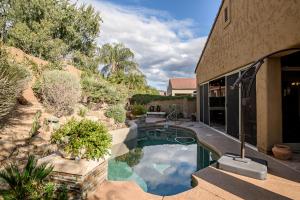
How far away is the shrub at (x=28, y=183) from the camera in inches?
139

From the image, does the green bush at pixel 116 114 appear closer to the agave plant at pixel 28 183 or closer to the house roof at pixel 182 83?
the agave plant at pixel 28 183

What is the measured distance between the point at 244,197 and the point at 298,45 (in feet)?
13.5

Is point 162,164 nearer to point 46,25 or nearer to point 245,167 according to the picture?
point 245,167

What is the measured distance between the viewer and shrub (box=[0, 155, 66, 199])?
3533mm

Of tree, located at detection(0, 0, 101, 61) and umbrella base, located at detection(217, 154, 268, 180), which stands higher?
tree, located at detection(0, 0, 101, 61)

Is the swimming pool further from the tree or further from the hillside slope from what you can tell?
the tree

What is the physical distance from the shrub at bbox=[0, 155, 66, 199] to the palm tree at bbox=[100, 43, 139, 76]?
102 feet

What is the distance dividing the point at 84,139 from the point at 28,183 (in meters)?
1.28

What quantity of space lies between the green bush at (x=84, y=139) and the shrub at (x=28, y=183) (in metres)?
0.71

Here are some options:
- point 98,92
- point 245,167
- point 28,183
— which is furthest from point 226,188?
point 98,92

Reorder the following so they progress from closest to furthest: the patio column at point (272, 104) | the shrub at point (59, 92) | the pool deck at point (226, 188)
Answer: the pool deck at point (226, 188) → the patio column at point (272, 104) → the shrub at point (59, 92)

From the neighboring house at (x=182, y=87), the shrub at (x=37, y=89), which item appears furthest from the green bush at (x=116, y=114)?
the neighboring house at (x=182, y=87)

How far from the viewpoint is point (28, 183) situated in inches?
144

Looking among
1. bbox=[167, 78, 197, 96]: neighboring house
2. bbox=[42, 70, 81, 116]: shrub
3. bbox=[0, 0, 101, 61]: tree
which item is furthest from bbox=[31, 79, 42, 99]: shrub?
bbox=[167, 78, 197, 96]: neighboring house
